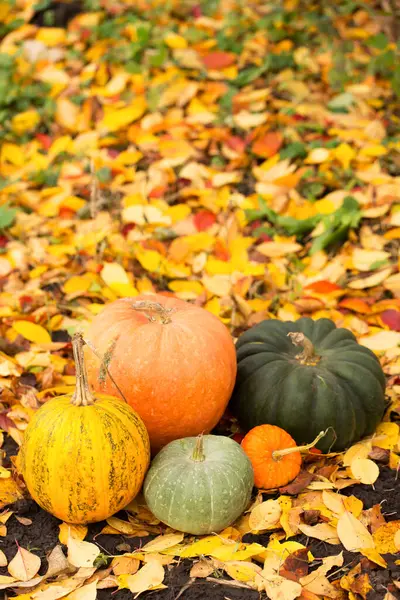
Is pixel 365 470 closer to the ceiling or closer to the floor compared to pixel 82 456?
closer to the floor

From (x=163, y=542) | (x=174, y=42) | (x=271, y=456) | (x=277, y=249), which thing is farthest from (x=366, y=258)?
(x=174, y=42)

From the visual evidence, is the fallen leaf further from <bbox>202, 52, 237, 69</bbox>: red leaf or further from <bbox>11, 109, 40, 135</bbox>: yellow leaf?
<bbox>202, 52, 237, 69</bbox>: red leaf

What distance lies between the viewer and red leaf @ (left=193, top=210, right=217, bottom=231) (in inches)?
187

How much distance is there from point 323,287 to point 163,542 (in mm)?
→ 1795

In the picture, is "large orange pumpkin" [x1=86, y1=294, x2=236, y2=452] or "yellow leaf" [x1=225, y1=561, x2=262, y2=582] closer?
"yellow leaf" [x1=225, y1=561, x2=262, y2=582]

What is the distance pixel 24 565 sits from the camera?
2.69 metres

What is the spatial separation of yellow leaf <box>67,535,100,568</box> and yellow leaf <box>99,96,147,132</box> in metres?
3.39

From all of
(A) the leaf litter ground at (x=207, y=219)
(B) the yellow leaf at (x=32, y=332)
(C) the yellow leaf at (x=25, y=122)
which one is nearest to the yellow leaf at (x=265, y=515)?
(A) the leaf litter ground at (x=207, y=219)

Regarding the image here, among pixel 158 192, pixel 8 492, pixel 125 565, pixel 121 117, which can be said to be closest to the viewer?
pixel 125 565

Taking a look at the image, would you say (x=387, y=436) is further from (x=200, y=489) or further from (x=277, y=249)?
(x=277, y=249)

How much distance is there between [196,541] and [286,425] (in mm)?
617

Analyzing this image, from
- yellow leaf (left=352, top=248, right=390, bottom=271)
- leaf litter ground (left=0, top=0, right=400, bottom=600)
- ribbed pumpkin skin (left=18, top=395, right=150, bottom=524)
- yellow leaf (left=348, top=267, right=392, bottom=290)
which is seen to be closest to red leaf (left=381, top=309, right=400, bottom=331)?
leaf litter ground (left=0, top=0, right=400, bottom=600)

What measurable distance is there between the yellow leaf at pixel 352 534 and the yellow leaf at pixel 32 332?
1697mm

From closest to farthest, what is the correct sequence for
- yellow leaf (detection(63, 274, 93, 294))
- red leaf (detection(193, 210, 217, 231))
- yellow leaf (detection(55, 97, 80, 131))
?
1. yellow leaf (detection(63, 274, 93, 294))
2. red leaf (detection(193, 210, 217, 231))
3. yellow leaf (detection(55, 97, 80, 131))
